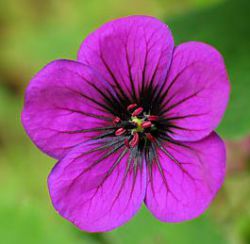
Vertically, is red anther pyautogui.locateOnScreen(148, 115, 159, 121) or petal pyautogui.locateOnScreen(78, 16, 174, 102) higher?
petal pyautogui.locateOnScreen(78, 16, 174, 102)

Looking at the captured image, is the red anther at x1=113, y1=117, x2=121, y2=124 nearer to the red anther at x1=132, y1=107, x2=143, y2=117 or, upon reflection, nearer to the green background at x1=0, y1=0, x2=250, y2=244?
the red anther at x1=132, y1=107, x2=143, y2=117

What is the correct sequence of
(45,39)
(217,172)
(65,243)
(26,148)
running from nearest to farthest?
(217,172) < (65,243) < (45,39) < (26,148)

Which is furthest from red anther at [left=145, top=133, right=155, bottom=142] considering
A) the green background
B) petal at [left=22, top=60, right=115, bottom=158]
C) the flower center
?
the green background

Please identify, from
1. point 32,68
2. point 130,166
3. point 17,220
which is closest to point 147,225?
point 17,220

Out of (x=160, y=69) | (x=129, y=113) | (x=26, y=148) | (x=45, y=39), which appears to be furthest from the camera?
(x=26, y=148)

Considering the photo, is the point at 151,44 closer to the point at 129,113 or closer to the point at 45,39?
the point at 129,113

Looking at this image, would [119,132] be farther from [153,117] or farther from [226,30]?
[226,30]

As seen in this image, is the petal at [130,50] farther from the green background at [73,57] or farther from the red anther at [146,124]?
the green background at [73,57]

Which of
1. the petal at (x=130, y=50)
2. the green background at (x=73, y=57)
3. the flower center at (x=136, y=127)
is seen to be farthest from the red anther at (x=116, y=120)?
the green background at (x=73, y=57)
